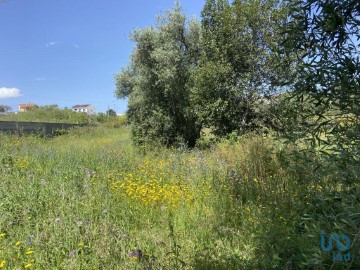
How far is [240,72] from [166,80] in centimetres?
320

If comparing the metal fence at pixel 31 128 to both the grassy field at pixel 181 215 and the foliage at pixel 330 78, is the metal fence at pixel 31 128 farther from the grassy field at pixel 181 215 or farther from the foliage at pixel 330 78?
the foliage at pixel 330 78

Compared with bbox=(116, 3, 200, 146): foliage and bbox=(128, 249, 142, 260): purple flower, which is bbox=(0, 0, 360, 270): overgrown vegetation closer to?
bbox=(128, 249, 142, 260): purple flower

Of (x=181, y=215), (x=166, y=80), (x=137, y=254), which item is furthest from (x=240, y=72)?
(x=137, y=254)

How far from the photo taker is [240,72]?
377 inches

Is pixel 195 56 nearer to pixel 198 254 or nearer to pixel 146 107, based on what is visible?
pixel 146 107

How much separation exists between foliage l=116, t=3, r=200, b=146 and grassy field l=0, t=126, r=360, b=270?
6215 mm

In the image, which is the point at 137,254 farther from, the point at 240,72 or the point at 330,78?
the point at 240,72

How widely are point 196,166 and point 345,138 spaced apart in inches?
164

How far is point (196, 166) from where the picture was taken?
567 centimetres

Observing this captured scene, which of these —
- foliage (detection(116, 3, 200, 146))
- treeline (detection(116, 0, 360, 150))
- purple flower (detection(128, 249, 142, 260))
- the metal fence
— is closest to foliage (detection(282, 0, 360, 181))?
treeline (detection(116, 0, 360, 150))

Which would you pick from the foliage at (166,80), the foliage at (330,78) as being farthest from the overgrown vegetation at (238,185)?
the foliage at (166,80)

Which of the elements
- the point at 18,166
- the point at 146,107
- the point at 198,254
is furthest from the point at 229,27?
the point at 198,254

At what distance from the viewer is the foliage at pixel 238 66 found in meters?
9.20

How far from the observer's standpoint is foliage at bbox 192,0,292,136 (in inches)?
362
